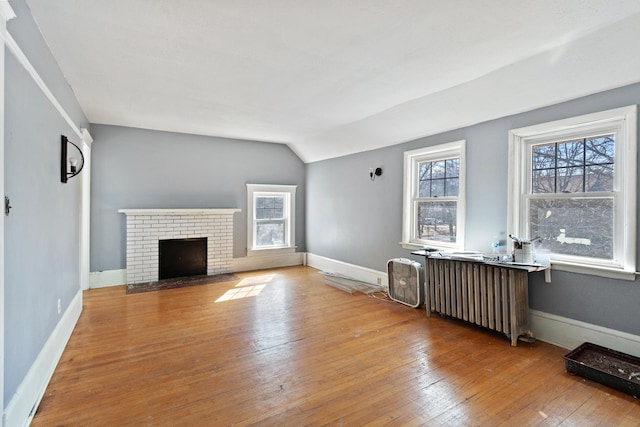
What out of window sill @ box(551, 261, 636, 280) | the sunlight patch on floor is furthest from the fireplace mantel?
window sill @ box(551, 261, 636, 280)

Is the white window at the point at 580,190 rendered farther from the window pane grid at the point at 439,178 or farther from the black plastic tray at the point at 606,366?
the window pane grid at the point at 439,178

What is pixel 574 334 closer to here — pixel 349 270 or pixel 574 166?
pixel 574 166

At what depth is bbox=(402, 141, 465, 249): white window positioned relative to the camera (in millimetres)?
3975

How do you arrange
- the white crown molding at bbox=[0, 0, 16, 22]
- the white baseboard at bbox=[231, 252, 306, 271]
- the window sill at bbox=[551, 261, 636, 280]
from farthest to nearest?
the white baseboard at bbox=[231, 252, 306, 271]
the window sill at bbox=[551, 261, 636, 280]
the white crown molding at bbox=[0, 0, 16, 22]

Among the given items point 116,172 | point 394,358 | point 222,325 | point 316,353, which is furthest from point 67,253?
point 394,358

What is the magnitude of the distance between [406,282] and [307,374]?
212 cm

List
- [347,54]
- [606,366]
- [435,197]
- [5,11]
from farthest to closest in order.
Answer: [435,197]
[347,54]
[606,366]
[5,11]

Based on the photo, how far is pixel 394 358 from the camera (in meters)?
2.77

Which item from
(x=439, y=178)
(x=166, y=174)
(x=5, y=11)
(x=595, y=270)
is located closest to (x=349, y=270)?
(x=439, y=178)

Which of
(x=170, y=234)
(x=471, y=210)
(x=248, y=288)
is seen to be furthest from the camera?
(x=170, y=234)

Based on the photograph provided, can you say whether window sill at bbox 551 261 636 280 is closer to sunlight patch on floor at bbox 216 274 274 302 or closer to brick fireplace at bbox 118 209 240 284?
sunlight patch on floor at bbox 216 274 274 302

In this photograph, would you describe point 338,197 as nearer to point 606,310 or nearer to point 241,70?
point 241,70

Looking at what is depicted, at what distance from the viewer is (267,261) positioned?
6.52 m

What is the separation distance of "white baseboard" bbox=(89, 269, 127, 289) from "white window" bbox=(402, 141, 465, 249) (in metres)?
4.55
